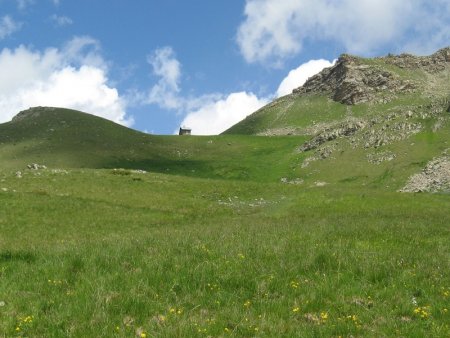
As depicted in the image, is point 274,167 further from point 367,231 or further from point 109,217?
point 367,231

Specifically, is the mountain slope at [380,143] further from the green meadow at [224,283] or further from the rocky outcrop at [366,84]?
the green meadow at [224,283]

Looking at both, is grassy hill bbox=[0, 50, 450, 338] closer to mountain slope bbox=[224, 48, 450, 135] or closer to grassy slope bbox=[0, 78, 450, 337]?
grassy slope bbox=[0, 78, 450, 337]

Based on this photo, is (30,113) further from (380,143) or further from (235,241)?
(235,241)

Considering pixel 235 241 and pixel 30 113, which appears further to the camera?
pixel 30 113

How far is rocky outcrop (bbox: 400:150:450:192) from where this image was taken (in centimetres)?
5406

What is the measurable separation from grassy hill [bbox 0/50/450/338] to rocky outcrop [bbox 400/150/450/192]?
285mm

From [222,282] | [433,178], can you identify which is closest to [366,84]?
[433,178]

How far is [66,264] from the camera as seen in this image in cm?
1229

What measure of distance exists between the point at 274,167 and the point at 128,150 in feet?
112

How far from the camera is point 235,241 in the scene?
1620 centimetres

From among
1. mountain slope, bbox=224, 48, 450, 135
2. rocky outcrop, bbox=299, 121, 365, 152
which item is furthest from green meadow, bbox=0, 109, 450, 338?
mountain slope, bbox=224, 48, 450, 135

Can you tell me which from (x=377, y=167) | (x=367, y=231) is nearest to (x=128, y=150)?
(x=377, y=167)

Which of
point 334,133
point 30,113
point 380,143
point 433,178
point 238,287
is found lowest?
point 238,287

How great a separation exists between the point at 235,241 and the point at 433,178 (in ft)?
158
